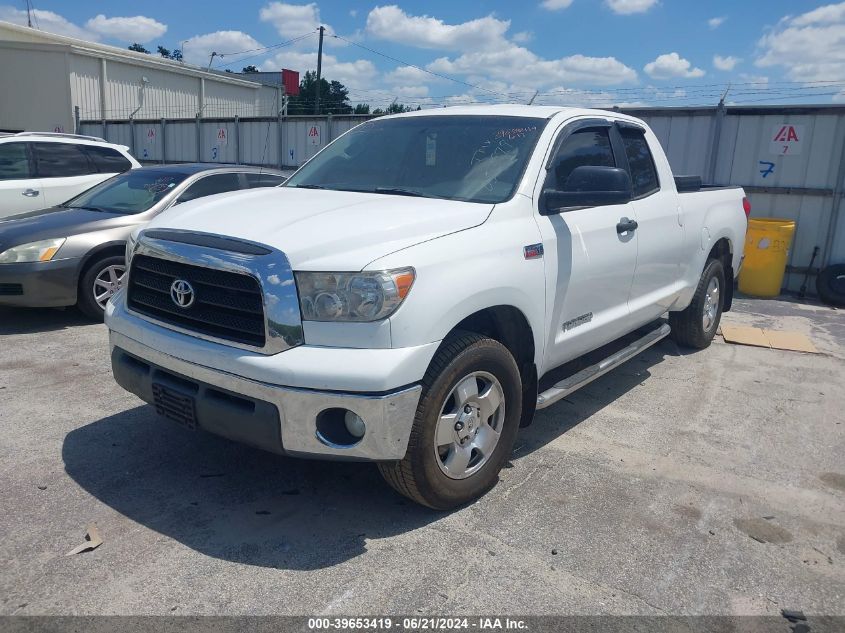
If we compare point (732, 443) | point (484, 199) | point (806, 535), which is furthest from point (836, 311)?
point (484, 199)

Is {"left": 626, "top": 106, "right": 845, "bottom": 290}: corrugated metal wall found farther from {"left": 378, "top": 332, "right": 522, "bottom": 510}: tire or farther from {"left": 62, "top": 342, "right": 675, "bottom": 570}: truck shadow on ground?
{"left": 378, "top": 332, "right": 522, "bottom": 510}: tire

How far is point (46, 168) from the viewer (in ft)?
30.1

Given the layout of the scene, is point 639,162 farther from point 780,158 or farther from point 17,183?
point 17,183

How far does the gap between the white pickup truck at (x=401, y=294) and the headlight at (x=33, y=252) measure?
3.06 m

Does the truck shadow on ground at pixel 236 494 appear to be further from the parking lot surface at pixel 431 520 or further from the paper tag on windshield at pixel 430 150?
the paper tag on windshield at pixel 430 150

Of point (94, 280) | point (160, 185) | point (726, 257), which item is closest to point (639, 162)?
point (726, 257)

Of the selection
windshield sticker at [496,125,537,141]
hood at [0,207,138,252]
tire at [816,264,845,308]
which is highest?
windshield sticker at [496,125,537,141]

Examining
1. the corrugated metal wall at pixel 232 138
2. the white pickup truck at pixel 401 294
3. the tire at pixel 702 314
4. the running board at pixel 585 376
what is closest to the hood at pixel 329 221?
the white pickup truck at pixel 401 294

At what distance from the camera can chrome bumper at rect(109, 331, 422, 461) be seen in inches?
114

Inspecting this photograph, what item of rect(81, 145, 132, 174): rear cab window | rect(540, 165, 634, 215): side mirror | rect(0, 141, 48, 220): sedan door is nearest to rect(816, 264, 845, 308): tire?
rect(540, 165, 634, 215): side mirror

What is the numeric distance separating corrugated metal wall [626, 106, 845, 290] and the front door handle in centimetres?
666

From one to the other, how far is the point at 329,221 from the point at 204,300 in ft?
2.24

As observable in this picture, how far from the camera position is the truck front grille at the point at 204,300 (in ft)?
10.1

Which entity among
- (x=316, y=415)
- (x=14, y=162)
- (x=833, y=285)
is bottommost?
(x=833, y=285)
